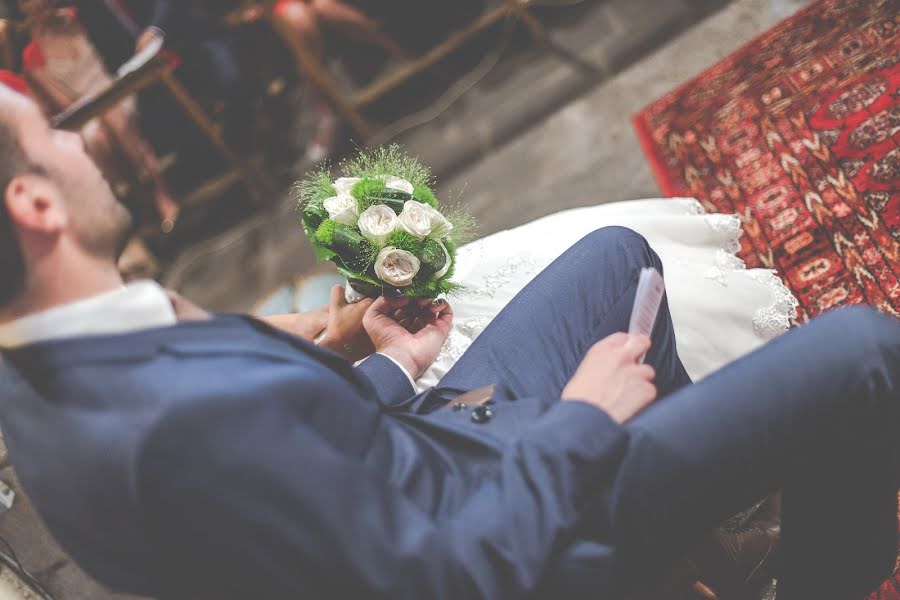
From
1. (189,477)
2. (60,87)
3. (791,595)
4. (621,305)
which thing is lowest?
(791,595)

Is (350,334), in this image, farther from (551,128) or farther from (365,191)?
(551,128)

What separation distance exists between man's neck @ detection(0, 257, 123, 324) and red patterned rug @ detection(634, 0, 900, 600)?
2.01 m

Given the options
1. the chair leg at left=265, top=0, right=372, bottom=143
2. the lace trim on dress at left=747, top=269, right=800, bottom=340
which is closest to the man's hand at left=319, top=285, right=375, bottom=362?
the lace trim on dress at left=747, top=269, right=800, bottom=340

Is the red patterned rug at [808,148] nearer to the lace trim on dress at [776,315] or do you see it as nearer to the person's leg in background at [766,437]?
the lace trim on dress at [776,315]

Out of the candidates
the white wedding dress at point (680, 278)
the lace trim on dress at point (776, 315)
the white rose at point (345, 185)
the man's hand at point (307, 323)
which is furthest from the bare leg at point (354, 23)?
the lace trim on dress at point (776, 315)

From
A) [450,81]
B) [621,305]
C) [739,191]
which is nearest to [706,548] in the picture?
[621,305]

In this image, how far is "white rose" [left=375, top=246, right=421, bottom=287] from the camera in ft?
5.17

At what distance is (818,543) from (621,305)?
0.59 meters

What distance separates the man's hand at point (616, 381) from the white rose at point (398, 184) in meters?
0.67

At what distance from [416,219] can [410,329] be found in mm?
309

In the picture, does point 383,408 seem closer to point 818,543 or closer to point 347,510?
point 347,510

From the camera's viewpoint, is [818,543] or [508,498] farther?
[818,543]

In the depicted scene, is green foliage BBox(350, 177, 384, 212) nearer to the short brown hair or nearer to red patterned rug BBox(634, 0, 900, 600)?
the short brown hair

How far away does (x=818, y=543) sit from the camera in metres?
1.23
